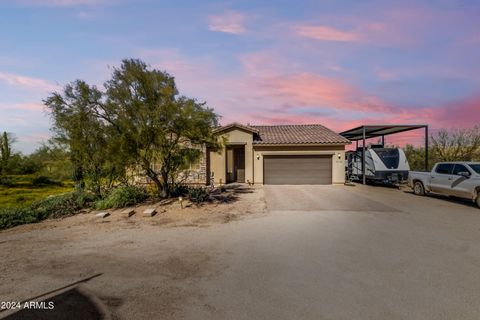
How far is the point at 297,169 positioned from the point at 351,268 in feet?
48.1

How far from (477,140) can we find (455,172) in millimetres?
11002

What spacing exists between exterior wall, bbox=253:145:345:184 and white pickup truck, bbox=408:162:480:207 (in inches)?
209

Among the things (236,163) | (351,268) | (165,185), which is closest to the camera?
(351,268)

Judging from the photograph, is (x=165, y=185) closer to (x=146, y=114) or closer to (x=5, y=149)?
(x=146, y=114)

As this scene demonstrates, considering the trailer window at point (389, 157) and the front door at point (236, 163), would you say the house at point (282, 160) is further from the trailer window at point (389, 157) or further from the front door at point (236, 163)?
the trailer window at point (389, 157)

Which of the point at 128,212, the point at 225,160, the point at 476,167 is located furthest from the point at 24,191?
the point at 476,167

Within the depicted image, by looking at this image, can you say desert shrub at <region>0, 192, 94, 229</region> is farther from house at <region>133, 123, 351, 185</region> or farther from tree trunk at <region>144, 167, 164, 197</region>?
house at <region>133, 123, 351, 185</region>

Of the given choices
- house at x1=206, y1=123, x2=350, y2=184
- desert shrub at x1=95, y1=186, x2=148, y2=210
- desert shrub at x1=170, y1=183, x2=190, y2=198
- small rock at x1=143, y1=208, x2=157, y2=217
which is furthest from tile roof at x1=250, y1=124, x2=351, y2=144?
small rock at x1=143, y1=208, x2=157, y2=217

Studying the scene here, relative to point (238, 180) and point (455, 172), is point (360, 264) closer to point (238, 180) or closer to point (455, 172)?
point (455, 172)

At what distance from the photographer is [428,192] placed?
13953 millimetres

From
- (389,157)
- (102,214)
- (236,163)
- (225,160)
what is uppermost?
(389,157)

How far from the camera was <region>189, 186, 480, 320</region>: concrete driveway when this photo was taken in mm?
3744

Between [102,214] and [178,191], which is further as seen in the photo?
[178,191]

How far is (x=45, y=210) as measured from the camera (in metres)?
10.6
